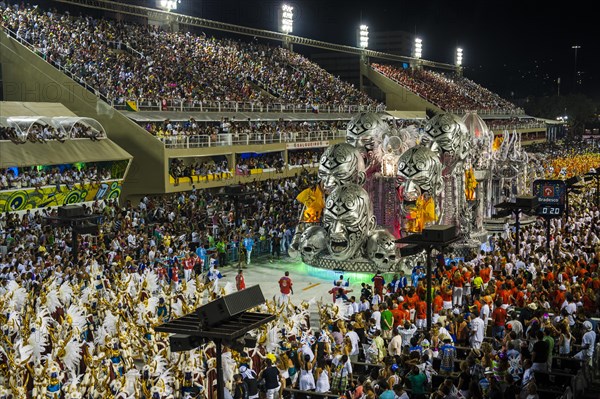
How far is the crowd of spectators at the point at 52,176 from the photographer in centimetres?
2533

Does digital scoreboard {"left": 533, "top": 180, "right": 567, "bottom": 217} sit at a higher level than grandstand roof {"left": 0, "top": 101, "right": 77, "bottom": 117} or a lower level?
lower

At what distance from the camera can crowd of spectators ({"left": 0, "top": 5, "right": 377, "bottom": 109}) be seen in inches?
1313

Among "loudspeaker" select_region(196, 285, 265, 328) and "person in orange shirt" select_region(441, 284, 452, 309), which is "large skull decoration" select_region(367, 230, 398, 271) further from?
"loudspeaker" select_region(196, 285, 265, 328)

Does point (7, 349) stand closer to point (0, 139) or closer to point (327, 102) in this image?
point (0, 139)

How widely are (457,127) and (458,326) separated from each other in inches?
448

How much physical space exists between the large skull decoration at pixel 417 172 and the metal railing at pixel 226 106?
→ 49.5ft

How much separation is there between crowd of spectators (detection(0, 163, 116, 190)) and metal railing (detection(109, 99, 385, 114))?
4.00 m

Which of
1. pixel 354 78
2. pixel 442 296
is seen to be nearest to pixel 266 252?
pixel 442 296

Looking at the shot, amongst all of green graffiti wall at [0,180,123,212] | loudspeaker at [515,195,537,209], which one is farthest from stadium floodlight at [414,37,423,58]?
loudspeaker at [515,195,537,209]

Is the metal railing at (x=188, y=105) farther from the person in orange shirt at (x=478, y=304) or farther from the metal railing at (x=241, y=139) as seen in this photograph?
the person in orange shirt at (x=478, y=304)

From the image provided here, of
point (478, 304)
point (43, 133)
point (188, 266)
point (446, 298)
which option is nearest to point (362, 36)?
point (43, 133)

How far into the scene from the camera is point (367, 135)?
23500 mm

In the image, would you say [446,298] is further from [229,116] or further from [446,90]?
[446,90]

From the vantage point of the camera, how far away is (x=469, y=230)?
24.9 metres
